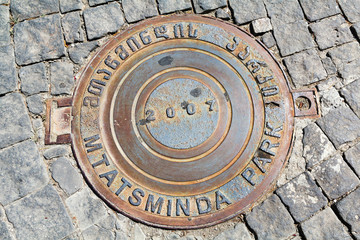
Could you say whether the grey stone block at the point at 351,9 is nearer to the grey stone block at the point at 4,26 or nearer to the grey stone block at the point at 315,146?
the grey stone block at the point at 315,146

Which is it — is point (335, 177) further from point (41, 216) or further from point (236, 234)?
point (41, 216)

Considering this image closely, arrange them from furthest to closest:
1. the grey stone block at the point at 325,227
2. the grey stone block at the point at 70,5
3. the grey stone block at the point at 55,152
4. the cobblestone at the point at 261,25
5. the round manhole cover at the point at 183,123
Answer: the grey stone block at the point at 70,5
the cobblestone at the point at 261,25
the grey stone block at the point at 55,152
the round manhole cover at the point at 183,123
the grey stone block at the point at 325,227

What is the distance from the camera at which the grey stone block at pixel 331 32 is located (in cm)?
276

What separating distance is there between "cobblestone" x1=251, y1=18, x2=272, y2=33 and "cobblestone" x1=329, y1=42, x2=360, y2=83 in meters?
0.55

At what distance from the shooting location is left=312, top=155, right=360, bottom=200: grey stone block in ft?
7.98

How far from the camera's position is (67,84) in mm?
2748

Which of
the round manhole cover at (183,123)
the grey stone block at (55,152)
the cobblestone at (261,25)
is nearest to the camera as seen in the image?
the round manhole cover at (183,123)

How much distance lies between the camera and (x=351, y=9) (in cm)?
283

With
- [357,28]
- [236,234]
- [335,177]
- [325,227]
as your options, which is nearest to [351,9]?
[357,28]

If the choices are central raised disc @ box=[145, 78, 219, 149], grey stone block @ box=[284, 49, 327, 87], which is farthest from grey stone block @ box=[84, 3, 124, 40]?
grey stone block @ box=[284, 49, 327, 87]

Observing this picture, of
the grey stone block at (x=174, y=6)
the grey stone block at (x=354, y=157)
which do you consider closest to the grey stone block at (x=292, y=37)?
the grey stone block at (x=174, y=6)

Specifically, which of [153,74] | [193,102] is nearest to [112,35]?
[153,74]

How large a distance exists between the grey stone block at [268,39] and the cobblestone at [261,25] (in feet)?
0.14

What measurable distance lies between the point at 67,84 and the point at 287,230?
2022mm
